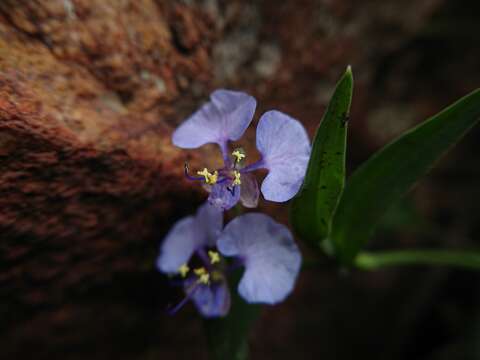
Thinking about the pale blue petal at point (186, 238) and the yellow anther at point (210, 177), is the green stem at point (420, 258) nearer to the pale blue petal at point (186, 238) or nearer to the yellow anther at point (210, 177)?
the pale blue petal at point (186, 238)

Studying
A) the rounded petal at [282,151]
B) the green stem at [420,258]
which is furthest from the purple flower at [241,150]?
the green stem at [420,258]

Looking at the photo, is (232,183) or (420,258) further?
(420,258)

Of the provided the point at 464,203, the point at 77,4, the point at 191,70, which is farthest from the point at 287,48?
the point at 464,203

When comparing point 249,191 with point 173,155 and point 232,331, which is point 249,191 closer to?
point 173,155

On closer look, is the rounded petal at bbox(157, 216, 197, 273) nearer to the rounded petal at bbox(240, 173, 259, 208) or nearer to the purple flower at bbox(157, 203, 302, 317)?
the purple flower at bbox(157, 203, 302, 317)

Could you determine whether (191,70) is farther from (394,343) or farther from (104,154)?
(394,343)

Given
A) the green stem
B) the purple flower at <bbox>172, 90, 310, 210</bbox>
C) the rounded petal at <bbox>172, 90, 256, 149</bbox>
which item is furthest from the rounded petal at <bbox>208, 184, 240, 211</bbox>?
the green stem

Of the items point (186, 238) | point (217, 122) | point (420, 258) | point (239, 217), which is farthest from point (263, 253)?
point (420, 258)
